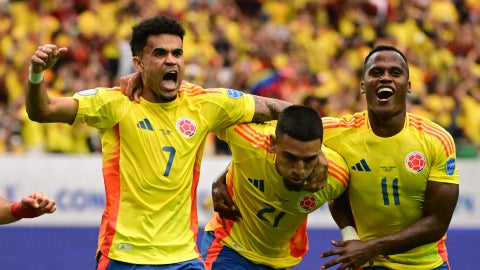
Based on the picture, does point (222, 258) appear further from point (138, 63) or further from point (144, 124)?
point (138, 63)

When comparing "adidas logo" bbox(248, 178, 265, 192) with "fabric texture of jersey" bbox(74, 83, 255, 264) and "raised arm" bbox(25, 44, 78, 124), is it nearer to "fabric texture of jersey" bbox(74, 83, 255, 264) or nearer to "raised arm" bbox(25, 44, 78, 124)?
"fabric texture of jersey" bbox(74, 83, 255, 264)

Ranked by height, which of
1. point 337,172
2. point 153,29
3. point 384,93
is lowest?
point 337,172

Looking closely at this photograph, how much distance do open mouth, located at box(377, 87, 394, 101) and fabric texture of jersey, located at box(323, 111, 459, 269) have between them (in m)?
0.28

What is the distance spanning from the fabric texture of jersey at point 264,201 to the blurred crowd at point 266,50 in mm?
7579

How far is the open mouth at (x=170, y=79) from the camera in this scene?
6.44 m

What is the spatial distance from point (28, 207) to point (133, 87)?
1.32 meters

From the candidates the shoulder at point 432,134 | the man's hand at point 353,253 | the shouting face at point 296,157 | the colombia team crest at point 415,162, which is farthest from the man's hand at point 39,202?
the shoulder at point 432,134

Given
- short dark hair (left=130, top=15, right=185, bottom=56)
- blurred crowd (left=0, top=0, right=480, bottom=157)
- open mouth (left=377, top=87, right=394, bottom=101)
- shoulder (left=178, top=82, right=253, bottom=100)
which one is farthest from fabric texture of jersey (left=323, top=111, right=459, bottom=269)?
blurred crowd (left=0, top=0, right=480, bottom=157)

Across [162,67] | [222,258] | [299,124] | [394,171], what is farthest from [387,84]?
[222,258]

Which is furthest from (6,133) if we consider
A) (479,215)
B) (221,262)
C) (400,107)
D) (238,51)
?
(400,107)

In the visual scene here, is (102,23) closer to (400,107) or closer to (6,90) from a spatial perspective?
(6,90)

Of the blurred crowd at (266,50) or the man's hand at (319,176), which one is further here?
the blurred crowd at (266,50)

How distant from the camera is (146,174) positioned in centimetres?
629

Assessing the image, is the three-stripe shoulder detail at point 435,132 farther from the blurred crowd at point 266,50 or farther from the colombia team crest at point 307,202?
the blurred crowd at point 266,50
